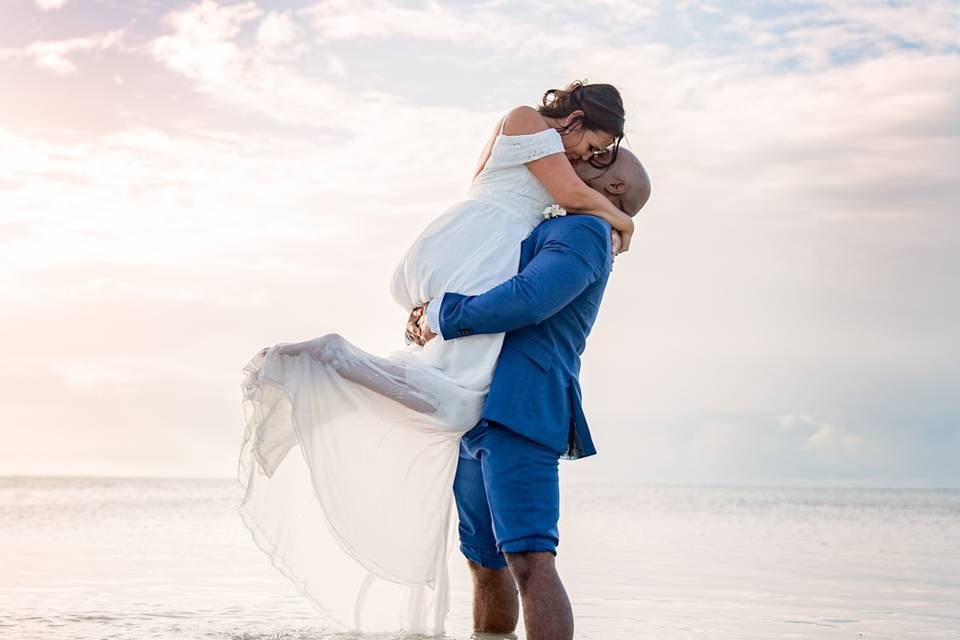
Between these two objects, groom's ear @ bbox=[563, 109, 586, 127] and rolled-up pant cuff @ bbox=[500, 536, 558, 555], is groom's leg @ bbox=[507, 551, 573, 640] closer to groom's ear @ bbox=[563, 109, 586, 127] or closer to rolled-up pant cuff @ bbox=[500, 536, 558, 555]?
rolled-up pant cuff @ bbox=[500, 536, 558, 555]

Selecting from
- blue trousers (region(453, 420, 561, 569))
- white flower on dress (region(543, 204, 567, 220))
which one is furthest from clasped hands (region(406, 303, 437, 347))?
white flower on dress (region(543, 204, 567, 220))

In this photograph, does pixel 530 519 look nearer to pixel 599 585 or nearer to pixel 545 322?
→ pixel 545 322

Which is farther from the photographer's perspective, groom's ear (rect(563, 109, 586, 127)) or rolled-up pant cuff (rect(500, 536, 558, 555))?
groom's ear (rect(563, 109, 586, 127))

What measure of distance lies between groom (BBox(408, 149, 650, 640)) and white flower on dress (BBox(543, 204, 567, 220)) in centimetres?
3

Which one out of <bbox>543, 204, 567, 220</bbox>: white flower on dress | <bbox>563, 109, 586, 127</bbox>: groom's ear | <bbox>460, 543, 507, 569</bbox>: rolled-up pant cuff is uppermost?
<bbox>563, 109, 586, 127</bbox>: groom's ear

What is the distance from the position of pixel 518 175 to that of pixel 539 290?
52 cm

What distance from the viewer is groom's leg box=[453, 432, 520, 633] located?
3.65 m

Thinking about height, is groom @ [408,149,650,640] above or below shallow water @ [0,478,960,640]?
above

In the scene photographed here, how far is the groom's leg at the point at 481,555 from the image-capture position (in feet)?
12.0

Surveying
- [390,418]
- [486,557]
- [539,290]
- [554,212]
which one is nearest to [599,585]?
[486,557]

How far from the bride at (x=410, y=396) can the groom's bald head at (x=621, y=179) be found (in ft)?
0.13

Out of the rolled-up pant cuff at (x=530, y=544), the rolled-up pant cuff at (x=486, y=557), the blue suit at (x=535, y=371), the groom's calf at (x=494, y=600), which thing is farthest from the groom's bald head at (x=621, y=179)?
the groom's calf at (x=494, y=600)

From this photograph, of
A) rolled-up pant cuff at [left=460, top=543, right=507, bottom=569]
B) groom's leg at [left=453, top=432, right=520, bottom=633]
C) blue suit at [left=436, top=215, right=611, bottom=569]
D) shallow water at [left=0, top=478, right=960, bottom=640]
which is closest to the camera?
blue suit at [left=436, top=215, right=611, bottom=569]

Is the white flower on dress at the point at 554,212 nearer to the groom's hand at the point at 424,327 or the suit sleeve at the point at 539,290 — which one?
the suit sleeve at the point at 539,290
